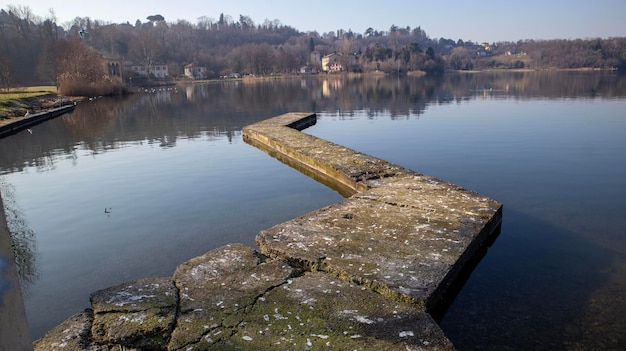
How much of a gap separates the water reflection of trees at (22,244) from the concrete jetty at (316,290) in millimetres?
2037

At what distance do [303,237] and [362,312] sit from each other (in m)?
1.90

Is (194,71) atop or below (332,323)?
atop

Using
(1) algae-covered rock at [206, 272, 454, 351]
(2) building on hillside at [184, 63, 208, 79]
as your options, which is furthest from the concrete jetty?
(2) building on hillside at [184, 63, 208, 79]

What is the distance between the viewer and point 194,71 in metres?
121

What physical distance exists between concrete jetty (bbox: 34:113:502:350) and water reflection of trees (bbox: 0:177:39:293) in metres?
2.04

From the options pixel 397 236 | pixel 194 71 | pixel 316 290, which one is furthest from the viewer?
pixel 194 71

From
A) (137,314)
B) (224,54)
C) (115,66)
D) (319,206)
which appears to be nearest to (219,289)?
(137,314)

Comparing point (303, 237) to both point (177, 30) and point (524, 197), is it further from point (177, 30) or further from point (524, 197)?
point (177, 30)

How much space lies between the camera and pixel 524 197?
27.7 feet

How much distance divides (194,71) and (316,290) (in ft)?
412

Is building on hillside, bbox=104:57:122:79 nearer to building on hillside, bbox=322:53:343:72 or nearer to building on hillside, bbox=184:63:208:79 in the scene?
building on hillside, bbox=184:63:208:79

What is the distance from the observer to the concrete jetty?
3.42 m

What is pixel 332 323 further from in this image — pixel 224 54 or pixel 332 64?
pixel 224 54

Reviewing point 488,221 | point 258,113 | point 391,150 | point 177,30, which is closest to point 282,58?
point 177,30
